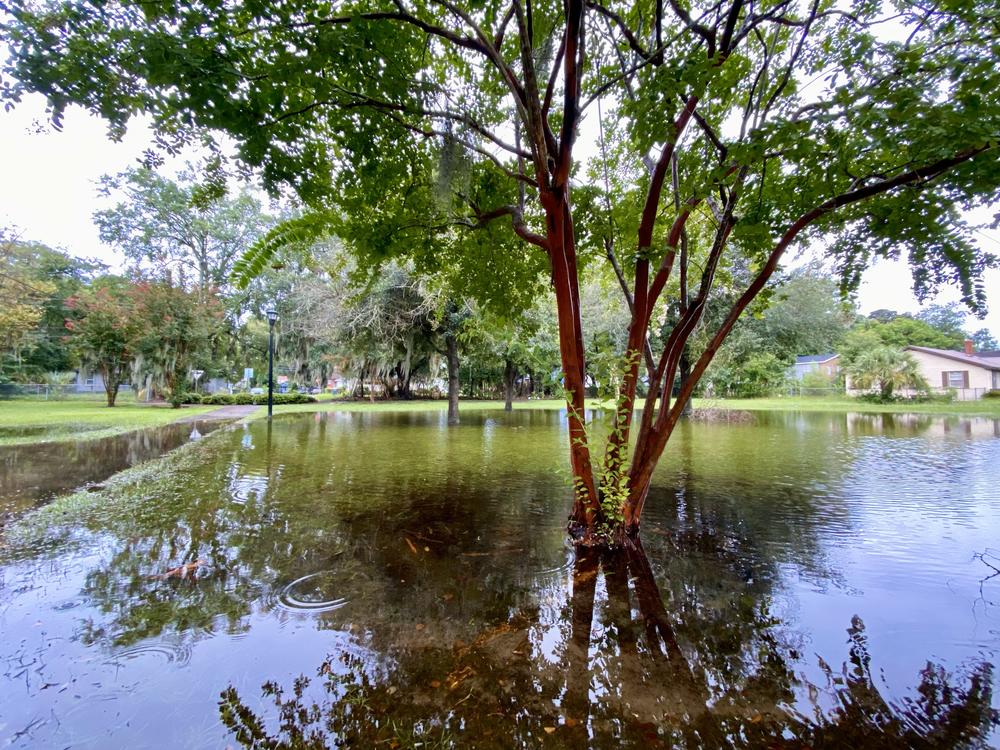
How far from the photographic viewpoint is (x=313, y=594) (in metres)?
3.10

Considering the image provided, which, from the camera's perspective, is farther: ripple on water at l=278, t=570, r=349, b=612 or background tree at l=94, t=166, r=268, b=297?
background tree at l=94, t=166, r=268, b=297

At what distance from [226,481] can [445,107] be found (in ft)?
18.5

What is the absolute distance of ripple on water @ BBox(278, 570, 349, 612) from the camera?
9.62 feet

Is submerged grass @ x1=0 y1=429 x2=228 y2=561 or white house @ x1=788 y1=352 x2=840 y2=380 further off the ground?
white house @ x1=788 y1=352 x2=840 y2=380

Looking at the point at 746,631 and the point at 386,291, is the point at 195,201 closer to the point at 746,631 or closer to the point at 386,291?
the point at 746,631

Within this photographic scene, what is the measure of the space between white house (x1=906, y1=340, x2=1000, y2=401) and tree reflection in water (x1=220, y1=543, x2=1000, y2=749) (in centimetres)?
3669

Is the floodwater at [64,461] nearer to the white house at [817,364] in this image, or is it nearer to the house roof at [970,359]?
the house roof at [970,359]

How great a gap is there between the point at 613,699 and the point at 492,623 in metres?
0.89

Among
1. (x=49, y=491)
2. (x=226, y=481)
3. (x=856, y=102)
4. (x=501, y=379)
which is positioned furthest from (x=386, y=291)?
(x=501, y=379)

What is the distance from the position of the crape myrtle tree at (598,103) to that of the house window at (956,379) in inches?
1486

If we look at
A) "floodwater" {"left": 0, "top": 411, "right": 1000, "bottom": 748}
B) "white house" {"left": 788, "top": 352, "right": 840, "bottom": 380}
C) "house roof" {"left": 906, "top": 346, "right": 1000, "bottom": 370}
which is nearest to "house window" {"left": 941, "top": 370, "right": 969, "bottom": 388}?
"house roof" {"left": 906, "top": 346, "right": 1000, "bottom": 370}

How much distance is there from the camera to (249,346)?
32.8 m

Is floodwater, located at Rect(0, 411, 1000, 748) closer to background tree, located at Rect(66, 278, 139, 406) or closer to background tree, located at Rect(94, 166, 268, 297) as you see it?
background tree, located at Rect(66, 278, 139, 406)

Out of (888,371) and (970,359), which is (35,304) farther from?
(970,359)
